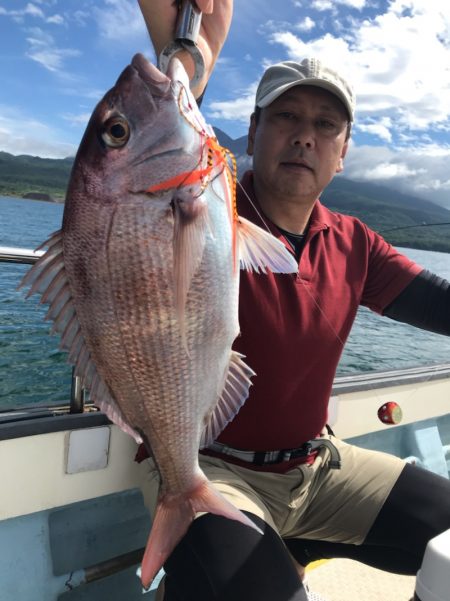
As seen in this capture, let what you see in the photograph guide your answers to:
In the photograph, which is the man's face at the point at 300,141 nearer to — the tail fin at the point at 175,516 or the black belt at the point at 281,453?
the black belt at the point at 281,453

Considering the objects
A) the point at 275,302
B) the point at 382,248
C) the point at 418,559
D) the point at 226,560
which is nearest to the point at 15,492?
the point at 226,560

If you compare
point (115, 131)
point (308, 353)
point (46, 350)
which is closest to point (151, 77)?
point (115, 131)

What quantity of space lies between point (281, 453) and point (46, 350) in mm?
5902

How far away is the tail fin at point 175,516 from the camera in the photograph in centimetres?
148

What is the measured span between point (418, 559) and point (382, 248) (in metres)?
1.63

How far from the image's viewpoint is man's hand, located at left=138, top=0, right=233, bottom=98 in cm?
157

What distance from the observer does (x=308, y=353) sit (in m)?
2.29

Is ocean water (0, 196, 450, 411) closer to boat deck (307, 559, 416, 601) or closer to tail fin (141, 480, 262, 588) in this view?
tail fin (141, 480, 262, 588)

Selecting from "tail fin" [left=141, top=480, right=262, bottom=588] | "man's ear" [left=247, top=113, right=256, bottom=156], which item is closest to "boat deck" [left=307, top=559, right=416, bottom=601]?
"tail fin" [left=141, top=480, right=262, bottom=588]

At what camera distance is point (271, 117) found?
245 cm

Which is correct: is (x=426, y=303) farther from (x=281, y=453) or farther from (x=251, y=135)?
(x=251, y=135)

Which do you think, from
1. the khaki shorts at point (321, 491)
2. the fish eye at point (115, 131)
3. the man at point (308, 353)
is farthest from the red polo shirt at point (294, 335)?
the fish eye at point (115, 131)

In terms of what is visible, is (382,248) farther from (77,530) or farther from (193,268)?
(77,530)

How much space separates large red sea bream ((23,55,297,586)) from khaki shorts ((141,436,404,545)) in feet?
2.29
